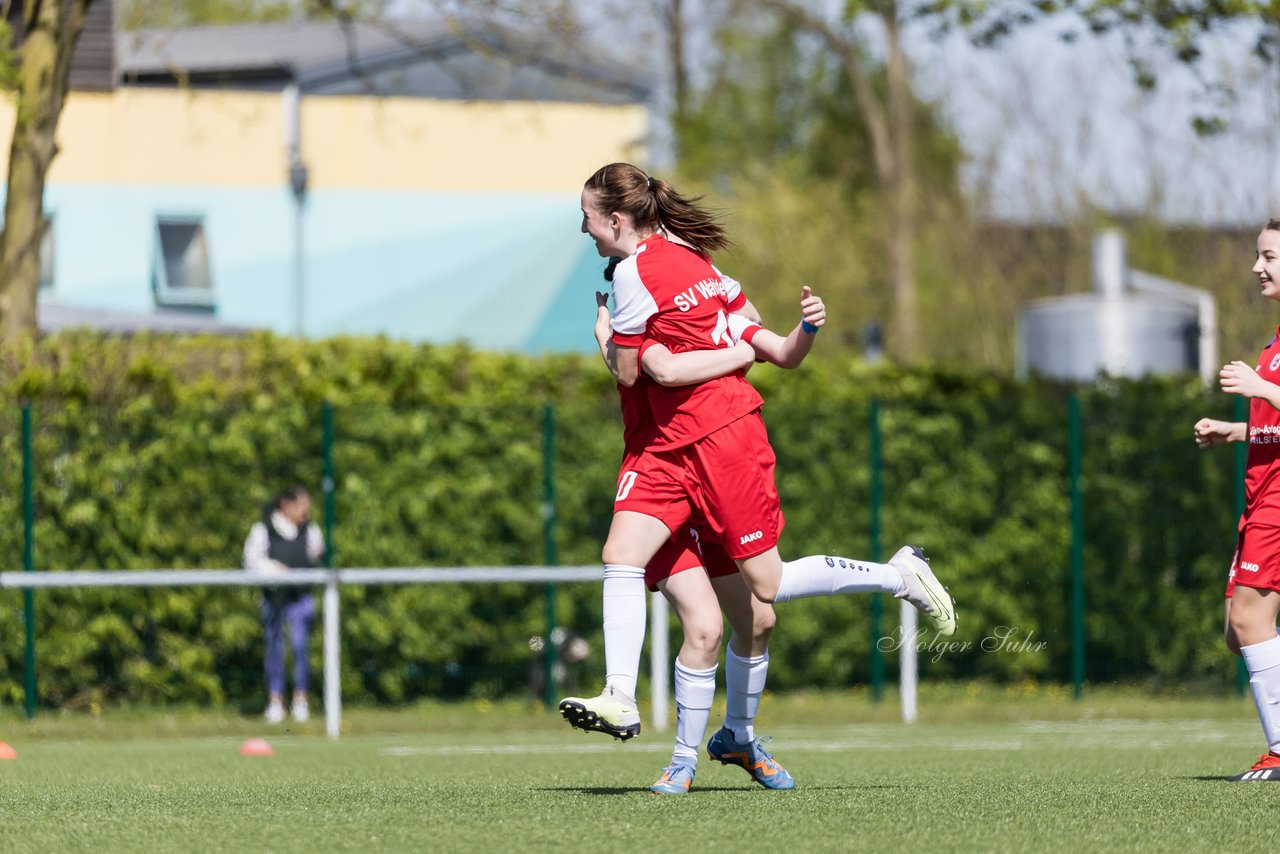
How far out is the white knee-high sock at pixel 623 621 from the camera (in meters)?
6.16

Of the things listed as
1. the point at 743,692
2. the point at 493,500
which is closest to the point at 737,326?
the point at 743,692

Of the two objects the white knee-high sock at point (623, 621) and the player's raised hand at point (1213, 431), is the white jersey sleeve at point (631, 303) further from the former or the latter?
the player's raised hand at point (1213, 431)

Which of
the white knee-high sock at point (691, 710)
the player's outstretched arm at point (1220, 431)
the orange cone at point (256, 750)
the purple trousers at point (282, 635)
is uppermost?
the player's outstretched arm at point (1220, 431)

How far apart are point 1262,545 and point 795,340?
191 centimetres

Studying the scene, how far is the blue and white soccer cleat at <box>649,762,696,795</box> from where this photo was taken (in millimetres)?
6348

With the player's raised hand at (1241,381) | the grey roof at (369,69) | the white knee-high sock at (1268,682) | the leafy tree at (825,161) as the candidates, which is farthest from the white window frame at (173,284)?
the player's raised hand at (1241,381)

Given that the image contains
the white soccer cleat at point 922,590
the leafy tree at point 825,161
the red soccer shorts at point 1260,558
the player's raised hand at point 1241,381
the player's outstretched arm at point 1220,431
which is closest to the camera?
the white soccer cleat at point 922,590

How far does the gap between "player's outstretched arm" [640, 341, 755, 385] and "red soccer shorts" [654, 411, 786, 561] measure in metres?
0.18

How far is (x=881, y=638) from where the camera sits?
15070 mm

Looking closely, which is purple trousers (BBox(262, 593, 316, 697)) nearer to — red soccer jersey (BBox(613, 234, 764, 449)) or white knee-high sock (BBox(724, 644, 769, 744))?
white knee-high sock (BBox(724, 644, 769, 744))

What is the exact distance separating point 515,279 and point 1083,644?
54.0 ft

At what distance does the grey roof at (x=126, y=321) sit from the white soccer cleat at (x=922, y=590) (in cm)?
1787

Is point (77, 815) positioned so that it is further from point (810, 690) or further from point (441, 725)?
point (810, 690)

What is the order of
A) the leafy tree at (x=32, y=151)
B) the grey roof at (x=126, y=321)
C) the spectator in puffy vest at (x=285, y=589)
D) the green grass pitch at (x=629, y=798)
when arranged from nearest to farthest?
the green grass pitch at (x=629, y=798)
the spectator in puffy vest at (x=285, y=589)
the leafy tree at (x=32, y=151)
the grey roof at (x=126, y=321)
